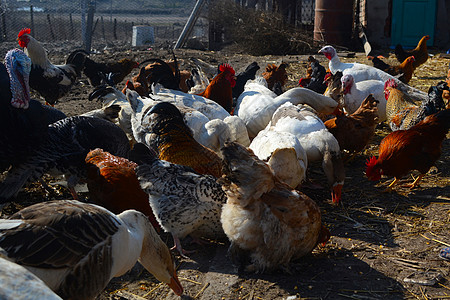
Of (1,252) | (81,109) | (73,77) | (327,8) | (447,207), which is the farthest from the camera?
(327,8)

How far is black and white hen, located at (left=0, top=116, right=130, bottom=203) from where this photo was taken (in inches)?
171

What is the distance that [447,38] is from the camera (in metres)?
14.8

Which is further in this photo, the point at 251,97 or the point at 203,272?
the point at 251,97

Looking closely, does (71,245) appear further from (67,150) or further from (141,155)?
(67,150)

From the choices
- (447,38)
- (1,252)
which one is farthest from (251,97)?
(447,38)

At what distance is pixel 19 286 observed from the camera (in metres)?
1.40

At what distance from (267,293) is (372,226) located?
1.47 metres

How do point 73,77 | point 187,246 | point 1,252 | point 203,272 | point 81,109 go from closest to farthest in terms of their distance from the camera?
point 1,252, point 203,272, point 187,246, point 81,109, point 73,77

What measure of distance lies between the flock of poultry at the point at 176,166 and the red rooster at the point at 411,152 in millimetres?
11

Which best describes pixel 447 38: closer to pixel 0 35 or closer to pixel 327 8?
pixel 327 8

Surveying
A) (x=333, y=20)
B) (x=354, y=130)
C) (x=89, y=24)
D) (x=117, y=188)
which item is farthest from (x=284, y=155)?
(x=333, y=20)

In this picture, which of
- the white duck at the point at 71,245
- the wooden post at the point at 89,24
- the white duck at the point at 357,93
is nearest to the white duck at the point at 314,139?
the white duck at the point at 357,93

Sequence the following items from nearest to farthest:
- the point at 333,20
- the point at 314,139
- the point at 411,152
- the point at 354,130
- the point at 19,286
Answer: the point at 19,286
the point at 411,152
the point at 314,139
the point at 354,130
the point at 333,20

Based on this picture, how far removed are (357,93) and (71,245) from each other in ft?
17.4
